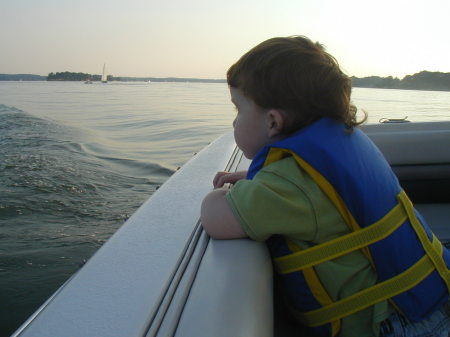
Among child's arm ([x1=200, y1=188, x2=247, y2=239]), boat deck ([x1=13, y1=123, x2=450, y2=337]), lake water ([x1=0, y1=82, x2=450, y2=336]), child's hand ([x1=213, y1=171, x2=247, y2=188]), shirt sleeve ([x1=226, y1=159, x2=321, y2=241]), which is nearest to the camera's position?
boat deck ([x1=13, y1=123, x2=450, y2=337])

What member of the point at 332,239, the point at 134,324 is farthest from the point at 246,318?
the point at 332,239

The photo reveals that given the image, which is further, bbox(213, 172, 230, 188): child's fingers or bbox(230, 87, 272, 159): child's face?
bbox(213, 172, 230, 188): child's fingers

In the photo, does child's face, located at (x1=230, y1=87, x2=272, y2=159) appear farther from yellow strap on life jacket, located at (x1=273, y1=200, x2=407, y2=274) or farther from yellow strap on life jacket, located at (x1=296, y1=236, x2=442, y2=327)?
yellow strap on life jacket, located at (x1=296, y1=236, x2=442, y2=327)

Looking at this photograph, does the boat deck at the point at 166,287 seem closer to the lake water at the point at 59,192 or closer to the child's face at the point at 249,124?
the child's face at the point at 249,124

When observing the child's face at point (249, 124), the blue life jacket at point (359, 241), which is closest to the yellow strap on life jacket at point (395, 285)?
the blue life jacket at point (359, 241)

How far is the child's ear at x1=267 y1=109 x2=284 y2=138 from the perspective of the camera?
1.22m

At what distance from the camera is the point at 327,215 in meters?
1.09

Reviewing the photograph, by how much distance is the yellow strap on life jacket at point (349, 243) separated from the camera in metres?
1.09

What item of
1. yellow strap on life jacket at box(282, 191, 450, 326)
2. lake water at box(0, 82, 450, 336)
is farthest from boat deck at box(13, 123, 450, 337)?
lake water at box(0, 82, 450, 336)

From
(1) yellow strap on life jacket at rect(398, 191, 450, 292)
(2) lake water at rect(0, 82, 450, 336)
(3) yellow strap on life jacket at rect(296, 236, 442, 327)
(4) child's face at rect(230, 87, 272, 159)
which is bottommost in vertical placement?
(2) lake water at rect(0, 82, 450, 336)

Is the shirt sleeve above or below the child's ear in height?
below

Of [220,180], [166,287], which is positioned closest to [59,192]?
[220,180]

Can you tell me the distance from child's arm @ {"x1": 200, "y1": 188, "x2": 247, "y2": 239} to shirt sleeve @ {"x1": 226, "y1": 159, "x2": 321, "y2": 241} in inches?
1.8

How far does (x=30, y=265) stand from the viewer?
8.74 ft
